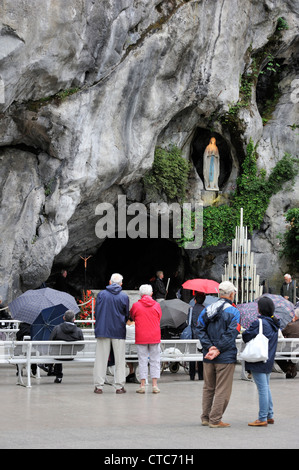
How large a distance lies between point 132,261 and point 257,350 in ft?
67.7

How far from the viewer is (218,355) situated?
25.3 ft

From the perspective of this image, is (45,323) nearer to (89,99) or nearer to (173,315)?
(173,315)

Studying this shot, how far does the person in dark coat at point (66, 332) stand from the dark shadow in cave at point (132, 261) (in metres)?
14.4

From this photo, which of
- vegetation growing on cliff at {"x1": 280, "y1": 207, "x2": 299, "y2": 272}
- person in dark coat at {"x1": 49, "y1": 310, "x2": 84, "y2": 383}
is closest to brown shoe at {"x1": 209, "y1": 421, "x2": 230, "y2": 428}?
person in dark coat at {"x1": 49, "y1": 310, "x2": 84, "y2": 383}

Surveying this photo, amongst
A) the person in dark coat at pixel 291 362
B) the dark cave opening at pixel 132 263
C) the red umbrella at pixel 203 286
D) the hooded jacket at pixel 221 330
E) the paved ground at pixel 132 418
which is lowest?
the paved ground at pixel 132 418

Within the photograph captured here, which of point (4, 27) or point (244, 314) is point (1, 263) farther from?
point (244, 314)

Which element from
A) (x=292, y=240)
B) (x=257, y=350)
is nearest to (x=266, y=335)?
(x=257, y=350)

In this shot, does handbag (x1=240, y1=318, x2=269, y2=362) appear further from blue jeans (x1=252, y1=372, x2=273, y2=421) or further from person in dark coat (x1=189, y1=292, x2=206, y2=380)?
person in dark coat (x1=189, y1=292, x2=206, y2=380)

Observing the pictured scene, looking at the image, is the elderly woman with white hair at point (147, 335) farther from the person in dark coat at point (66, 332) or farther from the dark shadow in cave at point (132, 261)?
the dark shadow in cave at point (132, 261)

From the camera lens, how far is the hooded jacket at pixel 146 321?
1084cm

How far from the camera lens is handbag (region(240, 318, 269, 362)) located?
7660mm

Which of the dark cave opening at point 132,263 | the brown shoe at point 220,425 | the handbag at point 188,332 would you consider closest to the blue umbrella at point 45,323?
the handbag at point 188,332

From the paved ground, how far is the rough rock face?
720 cm
